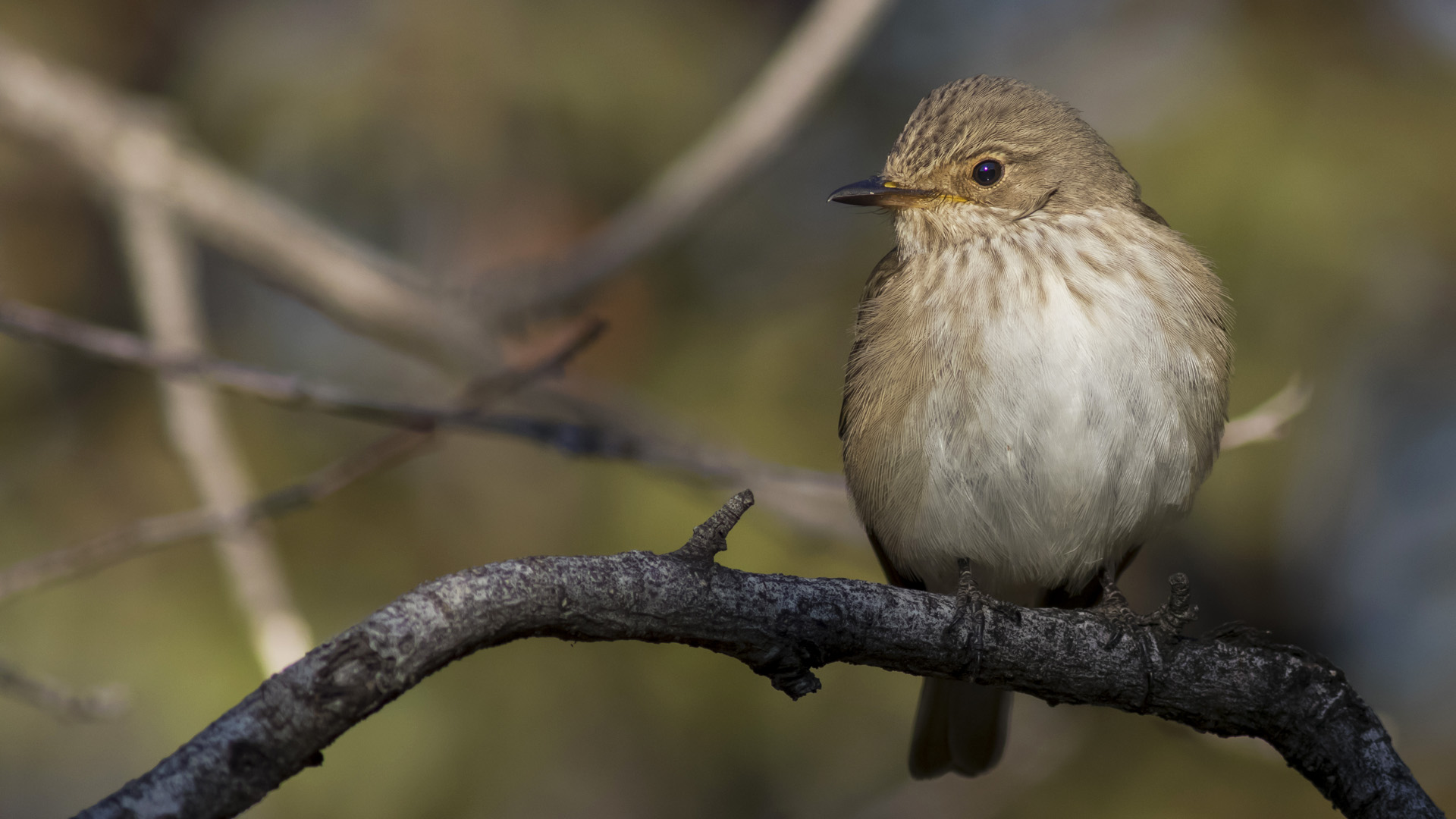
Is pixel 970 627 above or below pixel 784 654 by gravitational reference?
below

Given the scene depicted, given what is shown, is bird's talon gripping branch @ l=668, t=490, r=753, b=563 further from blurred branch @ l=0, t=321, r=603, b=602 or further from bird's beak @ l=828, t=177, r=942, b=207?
bird's beak @ l=828, t=177, r=942, b=207

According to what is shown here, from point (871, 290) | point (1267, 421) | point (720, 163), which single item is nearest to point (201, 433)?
point (720, 163)

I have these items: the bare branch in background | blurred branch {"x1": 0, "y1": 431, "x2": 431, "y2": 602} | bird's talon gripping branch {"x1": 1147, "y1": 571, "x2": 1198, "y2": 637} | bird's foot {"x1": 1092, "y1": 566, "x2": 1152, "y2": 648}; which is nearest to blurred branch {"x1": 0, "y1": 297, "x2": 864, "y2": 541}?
the bare branch in background

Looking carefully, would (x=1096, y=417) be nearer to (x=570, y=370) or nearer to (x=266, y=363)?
(x=570, y=370)

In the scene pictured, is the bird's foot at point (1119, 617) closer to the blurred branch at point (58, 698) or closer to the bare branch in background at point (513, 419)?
the bare branch in background at point (513, 419)

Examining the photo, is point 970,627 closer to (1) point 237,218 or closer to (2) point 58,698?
(2) point 58,698

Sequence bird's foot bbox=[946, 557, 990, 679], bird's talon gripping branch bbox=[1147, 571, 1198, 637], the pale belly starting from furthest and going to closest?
the pale belly, bird's talon gripping branch bbox=[1147, 571, 1198, 637], bird's foot bbox=[946, 557, 990, 679]

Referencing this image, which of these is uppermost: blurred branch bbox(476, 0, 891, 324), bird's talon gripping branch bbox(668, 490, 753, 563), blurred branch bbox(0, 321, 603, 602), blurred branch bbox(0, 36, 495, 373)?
blurred branch bbox(0, 36, 495, 373)

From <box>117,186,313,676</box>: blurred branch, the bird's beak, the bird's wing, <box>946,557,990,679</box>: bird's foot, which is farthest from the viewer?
the bird's wing
